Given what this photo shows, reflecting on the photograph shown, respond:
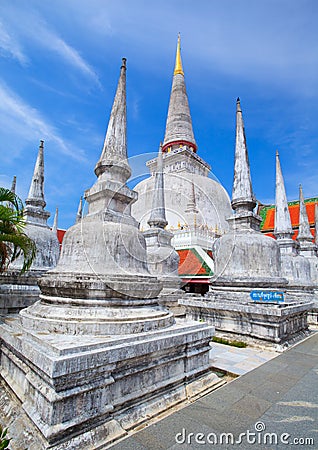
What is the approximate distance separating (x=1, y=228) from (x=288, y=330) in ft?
23.6

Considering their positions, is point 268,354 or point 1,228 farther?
point 268,354

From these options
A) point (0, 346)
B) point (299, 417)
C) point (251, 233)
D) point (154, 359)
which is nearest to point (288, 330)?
point (251, 233)

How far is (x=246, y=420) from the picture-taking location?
3.16 metres

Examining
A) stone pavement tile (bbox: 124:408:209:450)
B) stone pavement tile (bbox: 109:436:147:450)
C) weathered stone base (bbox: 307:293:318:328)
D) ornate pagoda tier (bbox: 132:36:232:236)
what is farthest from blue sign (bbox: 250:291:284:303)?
ornate pagoda tier (bbox: 132:36:232:236)

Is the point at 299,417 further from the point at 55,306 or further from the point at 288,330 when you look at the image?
the point at 288,330

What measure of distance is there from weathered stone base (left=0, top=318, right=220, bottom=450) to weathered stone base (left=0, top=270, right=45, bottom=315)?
3.20m

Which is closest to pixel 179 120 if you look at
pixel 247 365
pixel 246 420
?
pixel 247 365

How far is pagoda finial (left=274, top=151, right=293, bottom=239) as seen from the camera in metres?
12.9

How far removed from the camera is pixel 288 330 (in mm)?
7172

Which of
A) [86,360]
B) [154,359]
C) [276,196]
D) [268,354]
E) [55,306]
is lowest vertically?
[268,354]

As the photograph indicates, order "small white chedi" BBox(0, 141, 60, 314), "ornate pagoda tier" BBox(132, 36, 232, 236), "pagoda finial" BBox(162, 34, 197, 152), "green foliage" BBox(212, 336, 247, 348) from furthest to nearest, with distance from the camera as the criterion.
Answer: "pagoda finial" BBox(162, 34, 197, 152) → "ornate pagoda tier" BBox(132, 36, 232, 236) → "small white chedi" BBox(0, 141, 60, 314) → "green foliage" BBox(212, 336, 247, 348)

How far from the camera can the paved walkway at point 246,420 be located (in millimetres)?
2742

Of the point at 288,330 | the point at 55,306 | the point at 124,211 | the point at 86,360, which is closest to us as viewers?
the point at 86,360

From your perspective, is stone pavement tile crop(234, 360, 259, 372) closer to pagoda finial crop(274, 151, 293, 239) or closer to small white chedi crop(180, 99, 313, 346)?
small white chedi crop(180, 99, 313, 346)
